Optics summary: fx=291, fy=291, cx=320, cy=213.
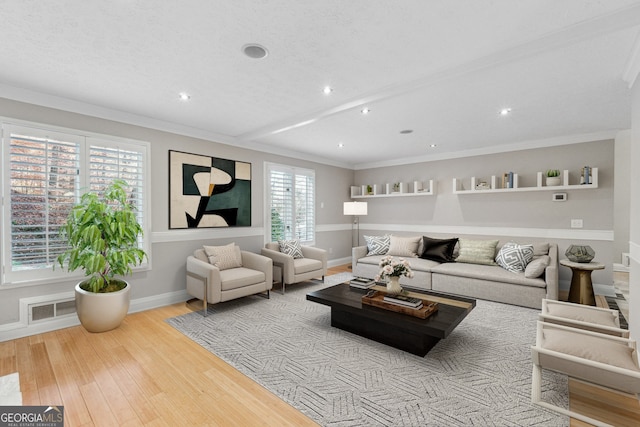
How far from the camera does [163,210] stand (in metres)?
4.15

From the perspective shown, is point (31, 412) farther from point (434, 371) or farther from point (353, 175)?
point (353, 175)

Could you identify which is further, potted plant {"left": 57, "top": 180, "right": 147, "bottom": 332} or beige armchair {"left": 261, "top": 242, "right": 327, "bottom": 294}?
beige armchair {"left": 261, "top": 242, "right": 327, "bottom": 294}

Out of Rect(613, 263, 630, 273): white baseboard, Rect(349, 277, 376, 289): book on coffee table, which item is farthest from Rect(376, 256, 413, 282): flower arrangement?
Rect(613, 263, 630, 273): white baseboard

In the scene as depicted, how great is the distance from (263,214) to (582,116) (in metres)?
4.89

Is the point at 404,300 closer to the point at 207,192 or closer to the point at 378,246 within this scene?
the point at 378,246

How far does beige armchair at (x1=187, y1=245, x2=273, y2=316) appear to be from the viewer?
3691 millimetres

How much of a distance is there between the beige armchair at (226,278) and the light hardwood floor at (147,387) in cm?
71

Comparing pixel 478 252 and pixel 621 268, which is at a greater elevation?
pixel 478 252

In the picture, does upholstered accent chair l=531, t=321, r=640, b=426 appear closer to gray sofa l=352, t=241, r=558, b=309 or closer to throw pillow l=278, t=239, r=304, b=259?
gray sofa l=352, t=241, r=558, b=309

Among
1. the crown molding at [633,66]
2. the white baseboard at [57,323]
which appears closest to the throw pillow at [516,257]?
the crown molding at [633,66]

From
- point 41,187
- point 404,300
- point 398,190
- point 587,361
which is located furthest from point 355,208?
point 41,187

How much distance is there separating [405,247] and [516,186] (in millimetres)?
2149

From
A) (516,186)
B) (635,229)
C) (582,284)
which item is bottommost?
(582,284)

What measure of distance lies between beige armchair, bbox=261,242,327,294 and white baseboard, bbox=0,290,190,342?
1572 millimetres
